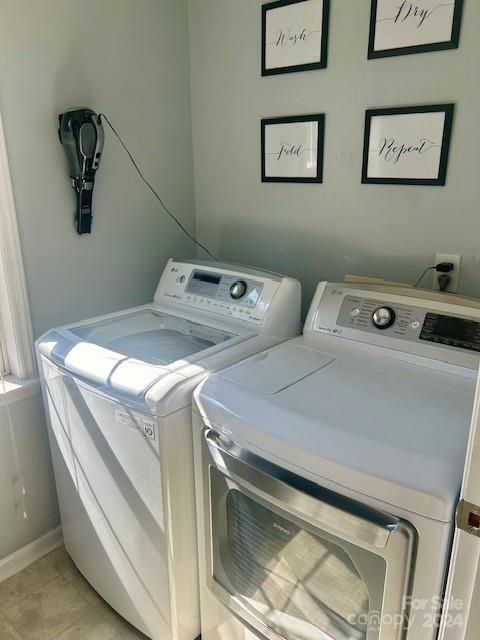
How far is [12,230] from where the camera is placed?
156 cm

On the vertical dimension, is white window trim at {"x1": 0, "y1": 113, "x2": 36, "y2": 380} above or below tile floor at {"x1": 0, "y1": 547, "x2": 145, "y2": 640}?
above

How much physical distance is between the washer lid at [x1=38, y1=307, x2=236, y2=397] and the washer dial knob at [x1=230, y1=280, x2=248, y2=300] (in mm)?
141

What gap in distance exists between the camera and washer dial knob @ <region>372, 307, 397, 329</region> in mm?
1393

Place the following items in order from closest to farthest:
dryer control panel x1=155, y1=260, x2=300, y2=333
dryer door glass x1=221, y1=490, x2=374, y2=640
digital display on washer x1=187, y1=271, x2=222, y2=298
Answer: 1. dryer door glass x1=221, y1=490, x2=374, y2=640
2. dryer control panel x1=155, y1=260, x2=300, y2=333
3. digital display on washer x1=187, y1=271, x2=222, y2=298

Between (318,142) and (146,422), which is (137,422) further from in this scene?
(318,142)

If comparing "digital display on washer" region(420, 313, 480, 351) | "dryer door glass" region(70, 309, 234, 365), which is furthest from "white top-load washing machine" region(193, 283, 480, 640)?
"dryer door glass" region(70, 309, 234, 365)

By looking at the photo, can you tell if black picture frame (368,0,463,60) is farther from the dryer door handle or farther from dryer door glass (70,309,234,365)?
the dryer door handle

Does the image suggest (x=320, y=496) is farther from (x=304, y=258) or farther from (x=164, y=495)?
(x=304, y=258)

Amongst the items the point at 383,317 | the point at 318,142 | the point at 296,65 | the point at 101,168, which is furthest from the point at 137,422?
the point at 296,65

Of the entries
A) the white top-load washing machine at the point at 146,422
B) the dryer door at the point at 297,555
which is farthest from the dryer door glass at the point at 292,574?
the white top-load washing machine at the point at 146,422

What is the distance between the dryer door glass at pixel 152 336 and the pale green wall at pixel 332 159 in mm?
484

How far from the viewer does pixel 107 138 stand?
1765 mm

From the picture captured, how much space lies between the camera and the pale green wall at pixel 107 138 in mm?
1523

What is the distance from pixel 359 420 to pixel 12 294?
1.19 metres
